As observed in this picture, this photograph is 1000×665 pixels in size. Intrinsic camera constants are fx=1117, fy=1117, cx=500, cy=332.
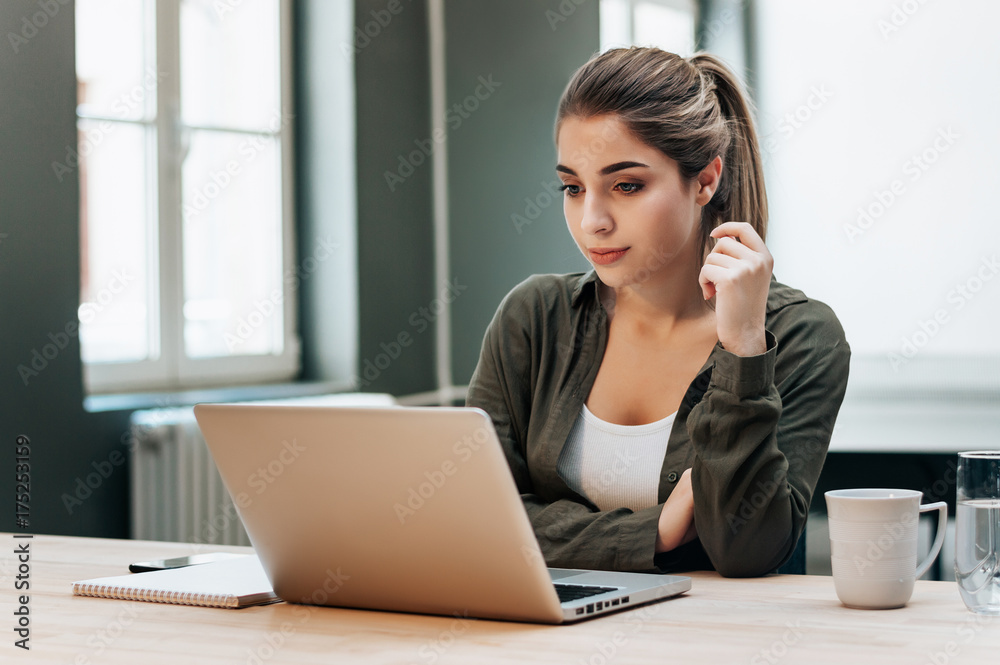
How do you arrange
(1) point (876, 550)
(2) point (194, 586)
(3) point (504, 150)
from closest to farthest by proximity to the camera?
(1) point (876, 550) → (2) point (194, 586) → (3) point (504, 150)

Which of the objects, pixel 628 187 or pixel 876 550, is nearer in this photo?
pixel 876 550

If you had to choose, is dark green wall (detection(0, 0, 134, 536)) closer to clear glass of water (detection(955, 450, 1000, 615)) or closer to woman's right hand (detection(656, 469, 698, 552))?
woman's right hand (detection(656, 469, 698, 552))

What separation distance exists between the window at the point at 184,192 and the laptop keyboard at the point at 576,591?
1.81 meters

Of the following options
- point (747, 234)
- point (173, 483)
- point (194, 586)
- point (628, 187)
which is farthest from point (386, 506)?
point (173, 483)

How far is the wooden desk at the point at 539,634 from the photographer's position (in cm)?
89

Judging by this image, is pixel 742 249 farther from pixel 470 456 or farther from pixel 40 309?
pixel 40 309

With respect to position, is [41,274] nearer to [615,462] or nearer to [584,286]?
[584,286]

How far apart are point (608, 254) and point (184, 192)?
1844mm

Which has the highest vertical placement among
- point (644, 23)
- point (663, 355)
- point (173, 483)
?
point (644, 23)

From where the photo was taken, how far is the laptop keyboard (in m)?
1.04

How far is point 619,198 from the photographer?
1.56m

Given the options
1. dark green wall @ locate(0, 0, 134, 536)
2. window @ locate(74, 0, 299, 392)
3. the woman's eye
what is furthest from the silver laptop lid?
window @ locate(74, 0, 299, 392)

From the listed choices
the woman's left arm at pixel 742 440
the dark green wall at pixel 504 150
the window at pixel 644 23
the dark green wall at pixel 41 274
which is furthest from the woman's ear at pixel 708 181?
the window at pixel 644 23

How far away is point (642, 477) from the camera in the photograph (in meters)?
1.58
